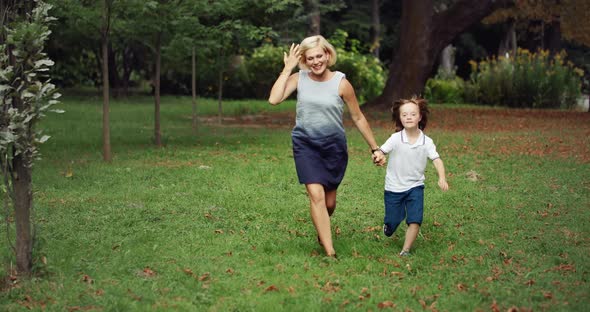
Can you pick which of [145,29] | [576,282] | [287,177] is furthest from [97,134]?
[576,282]

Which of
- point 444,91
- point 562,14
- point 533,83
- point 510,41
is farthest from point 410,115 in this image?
point 510,41

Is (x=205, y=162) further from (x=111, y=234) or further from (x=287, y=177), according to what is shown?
(x=111, y=234)

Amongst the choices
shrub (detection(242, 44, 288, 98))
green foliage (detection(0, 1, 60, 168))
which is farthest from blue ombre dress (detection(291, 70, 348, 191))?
shrub (detection(242, 44, 288, 98))

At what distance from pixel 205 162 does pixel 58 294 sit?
8.02m

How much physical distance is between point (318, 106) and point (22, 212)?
8.22 ft

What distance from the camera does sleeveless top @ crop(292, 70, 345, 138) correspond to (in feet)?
24.5

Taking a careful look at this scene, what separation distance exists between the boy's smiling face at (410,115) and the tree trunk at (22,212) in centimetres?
309

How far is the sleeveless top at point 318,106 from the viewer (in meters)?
7.46

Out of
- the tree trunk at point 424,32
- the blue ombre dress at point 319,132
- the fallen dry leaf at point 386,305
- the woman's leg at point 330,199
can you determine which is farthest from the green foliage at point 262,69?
the fallen dry leaf at point 386,305

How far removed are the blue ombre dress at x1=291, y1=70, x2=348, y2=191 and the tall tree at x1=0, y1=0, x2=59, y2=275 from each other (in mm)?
2084

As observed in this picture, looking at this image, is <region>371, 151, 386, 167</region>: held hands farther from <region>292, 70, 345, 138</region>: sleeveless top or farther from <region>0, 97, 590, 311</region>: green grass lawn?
<region>0, 97, 590, 311</region>: green grass lawn

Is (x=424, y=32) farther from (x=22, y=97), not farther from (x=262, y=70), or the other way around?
(x=22, y=97)

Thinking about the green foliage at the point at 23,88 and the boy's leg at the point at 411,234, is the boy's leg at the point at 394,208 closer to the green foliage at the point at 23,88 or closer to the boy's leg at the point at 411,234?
the boy's leg at the point at 411,234

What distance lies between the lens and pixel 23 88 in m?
6.48
